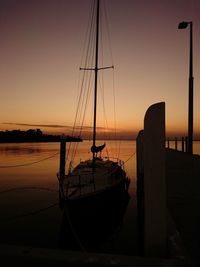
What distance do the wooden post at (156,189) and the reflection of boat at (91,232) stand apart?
4656 mm

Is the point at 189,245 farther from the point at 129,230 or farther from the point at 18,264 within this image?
the point at 129,230

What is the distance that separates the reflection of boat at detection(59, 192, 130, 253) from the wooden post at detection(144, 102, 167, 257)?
4.66 metres

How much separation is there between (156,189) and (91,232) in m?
6.61

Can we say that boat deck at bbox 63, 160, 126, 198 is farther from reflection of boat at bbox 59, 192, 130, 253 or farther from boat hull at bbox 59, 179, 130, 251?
reflection of boat at bbox 59, 192, 130, 253

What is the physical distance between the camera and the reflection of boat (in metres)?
8.86

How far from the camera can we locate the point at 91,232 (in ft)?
31.7

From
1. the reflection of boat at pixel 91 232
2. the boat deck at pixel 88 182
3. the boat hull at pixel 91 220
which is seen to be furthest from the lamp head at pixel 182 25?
the reflection of boat at pixel 91 232

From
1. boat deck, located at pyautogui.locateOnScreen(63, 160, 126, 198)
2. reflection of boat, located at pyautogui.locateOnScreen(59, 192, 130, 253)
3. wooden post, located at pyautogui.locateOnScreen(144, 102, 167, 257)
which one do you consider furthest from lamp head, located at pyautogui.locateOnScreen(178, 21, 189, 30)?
wooden post, located at pyautogui.locateOnScreen(144, 102, 167, 257)

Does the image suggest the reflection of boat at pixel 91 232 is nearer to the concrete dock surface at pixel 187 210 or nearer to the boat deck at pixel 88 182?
the boat deck at pixel 88 182

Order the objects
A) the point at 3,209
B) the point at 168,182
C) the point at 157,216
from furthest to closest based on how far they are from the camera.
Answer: the point at 3,209 < the point at 168,182 < the point at 157,216

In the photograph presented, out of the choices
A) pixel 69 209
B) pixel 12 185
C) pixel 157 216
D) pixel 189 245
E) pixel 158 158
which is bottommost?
pixel 12 185

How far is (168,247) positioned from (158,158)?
4.76ft

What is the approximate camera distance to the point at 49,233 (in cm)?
1019

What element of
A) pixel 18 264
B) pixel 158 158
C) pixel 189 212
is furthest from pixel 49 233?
pixel 158 158
